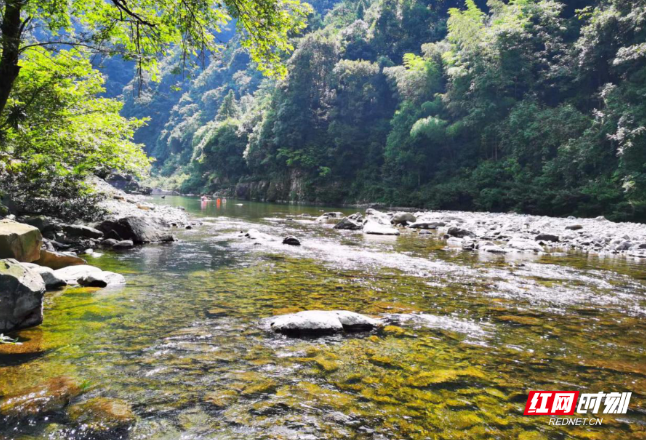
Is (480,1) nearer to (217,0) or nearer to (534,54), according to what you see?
(534,54)

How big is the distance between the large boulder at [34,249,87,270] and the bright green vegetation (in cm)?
224

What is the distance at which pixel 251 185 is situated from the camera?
186 ft

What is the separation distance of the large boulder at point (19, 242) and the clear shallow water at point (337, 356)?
1134mm

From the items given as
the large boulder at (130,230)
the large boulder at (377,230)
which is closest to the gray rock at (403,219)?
the large boulder at (377,230)

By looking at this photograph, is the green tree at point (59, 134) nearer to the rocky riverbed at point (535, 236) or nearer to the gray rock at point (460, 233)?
the rocky riverbed at point (535, 236)

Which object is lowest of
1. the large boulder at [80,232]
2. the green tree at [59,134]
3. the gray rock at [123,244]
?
the gray rock at [123,244]

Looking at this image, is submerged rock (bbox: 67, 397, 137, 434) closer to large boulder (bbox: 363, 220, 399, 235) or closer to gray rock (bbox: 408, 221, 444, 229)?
large boulder (bbox: 363, 220, 399, 235)

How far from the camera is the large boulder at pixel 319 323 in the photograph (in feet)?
15.1

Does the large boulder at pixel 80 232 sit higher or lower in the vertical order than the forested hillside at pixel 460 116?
lower

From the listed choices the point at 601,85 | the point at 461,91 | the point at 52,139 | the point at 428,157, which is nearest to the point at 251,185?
the point at 428,157

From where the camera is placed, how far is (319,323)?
184 inches

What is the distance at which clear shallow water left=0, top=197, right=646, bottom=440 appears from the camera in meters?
2.79

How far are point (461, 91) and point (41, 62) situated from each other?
36.7m

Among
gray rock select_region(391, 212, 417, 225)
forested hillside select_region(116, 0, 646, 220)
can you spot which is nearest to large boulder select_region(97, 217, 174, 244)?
forested hillside select_region(116, 0, 646, 220)
